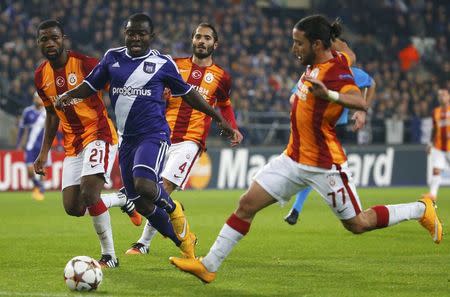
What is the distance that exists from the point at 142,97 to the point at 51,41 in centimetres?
125

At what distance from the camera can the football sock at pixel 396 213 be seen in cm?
815

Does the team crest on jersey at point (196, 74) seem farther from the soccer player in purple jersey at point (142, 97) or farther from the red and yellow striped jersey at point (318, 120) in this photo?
the red and yellow striped jersey at point (318, 120)

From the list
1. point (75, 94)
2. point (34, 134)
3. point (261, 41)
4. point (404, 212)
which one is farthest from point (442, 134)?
point (75, 94)

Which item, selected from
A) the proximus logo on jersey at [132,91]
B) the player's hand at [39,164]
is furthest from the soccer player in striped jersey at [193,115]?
the proximus logo on jersey at [132,91]

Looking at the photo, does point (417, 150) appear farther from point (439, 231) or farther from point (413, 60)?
point (439, 231)

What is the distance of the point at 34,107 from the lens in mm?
21094

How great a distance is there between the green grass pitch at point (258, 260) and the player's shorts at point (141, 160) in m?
0.86

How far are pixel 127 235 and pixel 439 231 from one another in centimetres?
501

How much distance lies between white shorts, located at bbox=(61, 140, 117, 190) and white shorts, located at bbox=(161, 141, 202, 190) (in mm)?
999

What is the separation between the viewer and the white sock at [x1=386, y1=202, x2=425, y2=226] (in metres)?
8.26

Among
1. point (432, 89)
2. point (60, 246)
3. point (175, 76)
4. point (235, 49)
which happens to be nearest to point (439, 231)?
point (175, 76)

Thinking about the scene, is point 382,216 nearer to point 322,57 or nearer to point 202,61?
point 322,57

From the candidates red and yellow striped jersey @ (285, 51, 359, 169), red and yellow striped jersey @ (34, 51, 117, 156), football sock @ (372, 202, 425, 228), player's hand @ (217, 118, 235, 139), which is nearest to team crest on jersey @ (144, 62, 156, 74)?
player's hand @ (217, 118, 235, 139)

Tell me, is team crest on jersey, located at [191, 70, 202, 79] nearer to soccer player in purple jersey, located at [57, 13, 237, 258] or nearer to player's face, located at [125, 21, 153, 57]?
soccer player in purple jersey, located at [57, 13, 237, 258]
